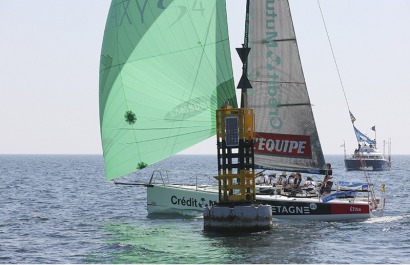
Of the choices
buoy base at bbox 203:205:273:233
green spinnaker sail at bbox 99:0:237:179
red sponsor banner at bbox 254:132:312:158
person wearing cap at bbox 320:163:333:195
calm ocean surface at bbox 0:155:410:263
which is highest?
green spinnaker sail at bbox 99:0:237:179

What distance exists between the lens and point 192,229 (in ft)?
96.4

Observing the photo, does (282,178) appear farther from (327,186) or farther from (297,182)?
Answer: (327,186)

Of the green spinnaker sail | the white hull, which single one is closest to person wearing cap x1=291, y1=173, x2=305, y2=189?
the white hull

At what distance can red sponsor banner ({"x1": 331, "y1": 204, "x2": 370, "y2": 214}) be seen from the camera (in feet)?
104

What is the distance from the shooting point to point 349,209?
3170 centimetres

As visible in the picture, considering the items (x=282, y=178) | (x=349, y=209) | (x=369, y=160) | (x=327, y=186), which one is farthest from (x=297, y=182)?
(x=369, y=160)

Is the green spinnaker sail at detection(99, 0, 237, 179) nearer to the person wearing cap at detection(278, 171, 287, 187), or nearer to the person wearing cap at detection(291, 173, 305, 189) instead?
the person wearing cap at detection(291, 173, 305, 189)

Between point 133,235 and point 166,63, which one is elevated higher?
point 166,63

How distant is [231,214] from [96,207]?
54.8 ft

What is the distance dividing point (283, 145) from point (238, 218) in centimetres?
699

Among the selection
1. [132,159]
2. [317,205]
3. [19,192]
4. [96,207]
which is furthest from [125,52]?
[19,192]

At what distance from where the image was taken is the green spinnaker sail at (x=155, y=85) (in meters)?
30.5

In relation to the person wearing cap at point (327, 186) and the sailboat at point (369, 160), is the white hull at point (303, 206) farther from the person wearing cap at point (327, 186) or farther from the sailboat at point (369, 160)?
the sailboat at point (369, 160)

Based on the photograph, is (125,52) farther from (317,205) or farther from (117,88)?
(317,205)
